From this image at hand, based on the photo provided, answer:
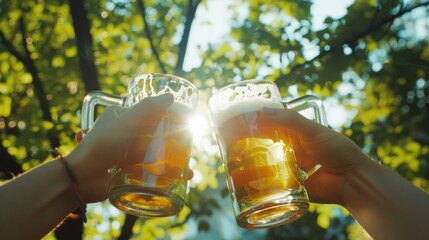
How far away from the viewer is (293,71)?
3342 mm

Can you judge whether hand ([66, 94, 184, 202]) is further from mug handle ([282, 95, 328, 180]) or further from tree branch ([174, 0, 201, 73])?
tree branch ([174, 0, 201, 73])

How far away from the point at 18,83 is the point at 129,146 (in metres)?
3.63

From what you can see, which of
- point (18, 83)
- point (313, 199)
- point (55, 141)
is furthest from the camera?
point (18, 83)

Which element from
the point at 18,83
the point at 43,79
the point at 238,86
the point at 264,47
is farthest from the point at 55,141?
the point at 238,86

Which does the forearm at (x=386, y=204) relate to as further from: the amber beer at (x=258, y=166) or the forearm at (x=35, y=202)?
the forearm at (x=35, y=202)

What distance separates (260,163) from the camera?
135 centimetres

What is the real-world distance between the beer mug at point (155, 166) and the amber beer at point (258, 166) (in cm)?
16

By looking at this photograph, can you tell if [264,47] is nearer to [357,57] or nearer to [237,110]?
[357,57]

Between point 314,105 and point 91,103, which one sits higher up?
point 91,103

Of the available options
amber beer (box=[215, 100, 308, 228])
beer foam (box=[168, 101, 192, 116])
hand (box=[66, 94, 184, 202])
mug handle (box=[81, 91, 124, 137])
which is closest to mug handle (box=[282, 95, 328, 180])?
amber beer (box=[215, 100, 308, 228])

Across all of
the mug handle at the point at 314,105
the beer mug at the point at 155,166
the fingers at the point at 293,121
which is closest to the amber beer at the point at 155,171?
the beer mug at the point at 155,166

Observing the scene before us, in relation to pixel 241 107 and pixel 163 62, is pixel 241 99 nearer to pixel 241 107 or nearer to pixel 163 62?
pixel 241 107

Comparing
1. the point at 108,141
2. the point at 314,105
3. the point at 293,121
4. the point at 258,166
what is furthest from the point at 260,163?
the point at 108,141

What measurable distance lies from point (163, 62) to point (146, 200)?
2.94 metres
